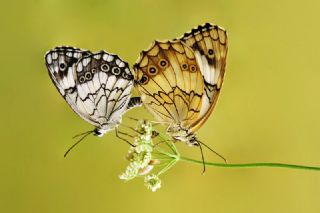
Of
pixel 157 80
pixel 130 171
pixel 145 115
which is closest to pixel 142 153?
pixel 130 171

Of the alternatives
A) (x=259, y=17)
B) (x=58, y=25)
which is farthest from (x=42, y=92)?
(x=259, y=17)

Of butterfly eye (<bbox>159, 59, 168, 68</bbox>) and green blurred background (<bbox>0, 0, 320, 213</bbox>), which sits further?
green blurred background (<bbox>0, 0, 320, 213</bbox>)

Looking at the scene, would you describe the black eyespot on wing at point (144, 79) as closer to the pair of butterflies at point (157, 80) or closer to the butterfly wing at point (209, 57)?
the pair of butterflies at point (157, 80)

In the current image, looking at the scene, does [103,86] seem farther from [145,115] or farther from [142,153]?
[145,115]

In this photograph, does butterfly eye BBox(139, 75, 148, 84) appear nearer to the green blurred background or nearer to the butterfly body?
the butterfly body

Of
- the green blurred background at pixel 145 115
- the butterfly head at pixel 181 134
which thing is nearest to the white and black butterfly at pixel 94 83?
the butterfly head at pixel 181 134

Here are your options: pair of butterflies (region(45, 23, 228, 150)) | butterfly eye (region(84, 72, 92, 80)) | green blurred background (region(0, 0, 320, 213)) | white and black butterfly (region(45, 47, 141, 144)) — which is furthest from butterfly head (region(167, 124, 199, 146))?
green blurred background (region(0, 0, 320, 213))
